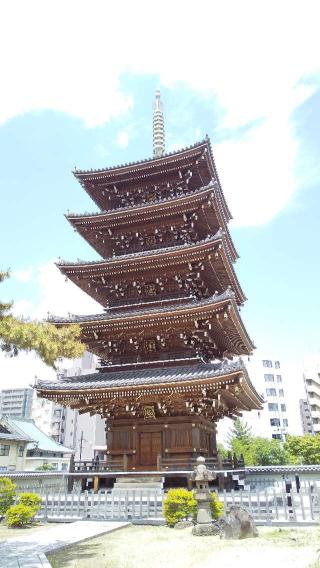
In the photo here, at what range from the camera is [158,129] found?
103 feet

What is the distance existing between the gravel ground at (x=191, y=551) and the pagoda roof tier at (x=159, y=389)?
20.3 ft

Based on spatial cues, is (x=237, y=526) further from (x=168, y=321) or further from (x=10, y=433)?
(x=10, y=433)

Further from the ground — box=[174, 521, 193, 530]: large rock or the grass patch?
box=[174, 521, 193, 530]: large rock

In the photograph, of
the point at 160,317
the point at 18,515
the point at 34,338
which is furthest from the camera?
the point at 160,317

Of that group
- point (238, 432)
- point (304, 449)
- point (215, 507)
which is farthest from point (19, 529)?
point (238, 432)

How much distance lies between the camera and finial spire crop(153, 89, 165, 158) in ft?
99.5

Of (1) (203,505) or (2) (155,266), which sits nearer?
(1) (203,505)

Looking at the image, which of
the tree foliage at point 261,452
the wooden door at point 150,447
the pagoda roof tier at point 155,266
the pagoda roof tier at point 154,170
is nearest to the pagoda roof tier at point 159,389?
the wooden door at point 150,447

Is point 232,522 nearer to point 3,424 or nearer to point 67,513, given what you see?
point 67,513

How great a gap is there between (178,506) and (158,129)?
83.1ft

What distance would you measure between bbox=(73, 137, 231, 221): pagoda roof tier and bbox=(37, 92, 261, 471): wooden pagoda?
0.20 ft

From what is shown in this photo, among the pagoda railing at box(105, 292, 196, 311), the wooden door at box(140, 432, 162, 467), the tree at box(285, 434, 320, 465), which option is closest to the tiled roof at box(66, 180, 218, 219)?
the pagoda railing at box(105, 292, 196, 311)

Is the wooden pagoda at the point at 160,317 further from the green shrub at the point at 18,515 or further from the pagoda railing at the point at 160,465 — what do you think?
the green shrub at the point at 18,515

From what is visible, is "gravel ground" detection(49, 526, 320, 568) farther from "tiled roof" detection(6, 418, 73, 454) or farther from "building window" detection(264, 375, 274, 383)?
"building window" detection(264, 375, 274, 383)
